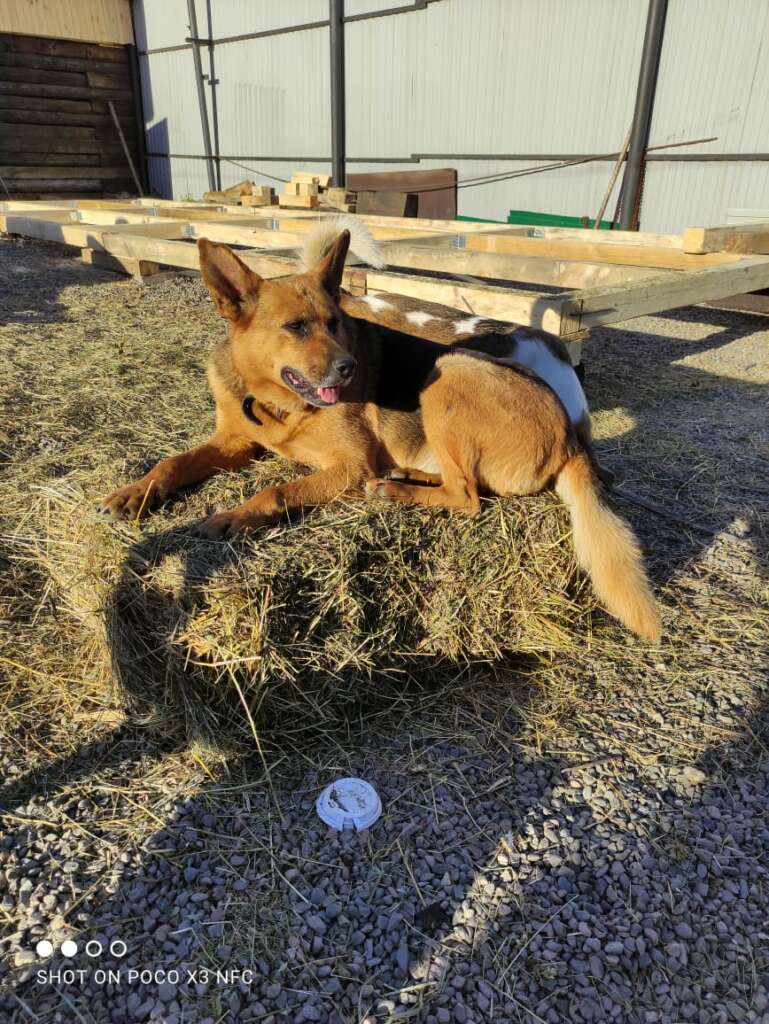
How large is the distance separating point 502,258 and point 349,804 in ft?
18.5

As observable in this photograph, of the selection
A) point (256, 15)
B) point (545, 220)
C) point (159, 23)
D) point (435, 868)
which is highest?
point (159, 23)

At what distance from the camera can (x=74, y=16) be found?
58.9 feet

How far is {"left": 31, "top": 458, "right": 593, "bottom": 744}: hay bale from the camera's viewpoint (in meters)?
2.51

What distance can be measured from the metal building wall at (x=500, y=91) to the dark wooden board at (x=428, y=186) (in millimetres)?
507

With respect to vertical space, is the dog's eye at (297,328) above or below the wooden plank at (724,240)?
below

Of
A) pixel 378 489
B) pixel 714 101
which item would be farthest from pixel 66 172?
pixel 378 489

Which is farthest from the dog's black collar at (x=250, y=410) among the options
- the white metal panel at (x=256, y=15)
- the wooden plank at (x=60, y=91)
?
the wooden plank at (x=60, y=91)

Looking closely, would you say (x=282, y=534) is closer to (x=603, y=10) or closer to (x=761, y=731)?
(x=761, y=731)

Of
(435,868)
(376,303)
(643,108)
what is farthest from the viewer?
(643,108)

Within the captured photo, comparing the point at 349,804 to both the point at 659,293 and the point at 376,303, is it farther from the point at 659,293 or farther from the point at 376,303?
the point at 659,293

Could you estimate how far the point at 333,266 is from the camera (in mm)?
3322

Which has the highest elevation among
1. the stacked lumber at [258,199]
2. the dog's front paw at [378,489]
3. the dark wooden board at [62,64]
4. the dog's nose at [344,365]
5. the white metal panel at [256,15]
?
the white metal panel at [256,15]

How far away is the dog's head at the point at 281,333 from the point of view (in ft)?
9.65

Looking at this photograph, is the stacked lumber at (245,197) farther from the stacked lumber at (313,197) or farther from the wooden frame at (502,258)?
the wooden frame at (502,258)
